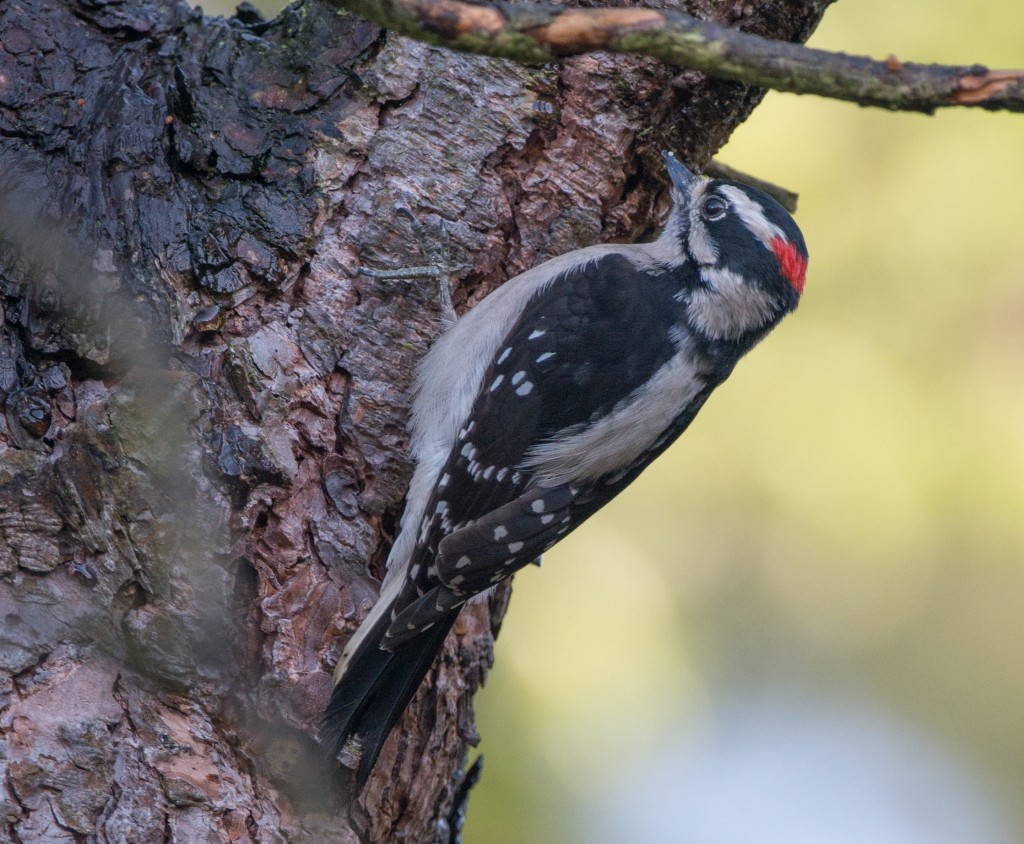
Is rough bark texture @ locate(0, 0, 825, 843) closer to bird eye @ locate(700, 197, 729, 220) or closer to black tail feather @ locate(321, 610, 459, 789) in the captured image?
black tail feather @ locate(321, 610, 459, 789)

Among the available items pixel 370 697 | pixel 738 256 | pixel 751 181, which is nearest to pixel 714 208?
pixel 738 256

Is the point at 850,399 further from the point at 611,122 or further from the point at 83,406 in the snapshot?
the point at 83,406

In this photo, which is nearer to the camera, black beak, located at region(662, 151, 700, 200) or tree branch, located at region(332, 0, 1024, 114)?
tree branch, located at region(332, 0, 1024, 114)

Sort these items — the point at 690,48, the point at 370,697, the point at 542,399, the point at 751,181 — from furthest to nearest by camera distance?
the point at 751,181
the point at 542,399
the point at 370,697
the point at 690,48

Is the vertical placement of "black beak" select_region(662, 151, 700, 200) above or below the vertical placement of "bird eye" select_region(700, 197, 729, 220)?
below

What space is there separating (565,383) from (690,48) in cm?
142

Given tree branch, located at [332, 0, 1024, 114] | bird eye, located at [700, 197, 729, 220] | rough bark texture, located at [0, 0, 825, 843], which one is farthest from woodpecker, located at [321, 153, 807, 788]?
tree branch, located at [332, 0, 1024, 114]

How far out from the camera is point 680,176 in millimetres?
2939

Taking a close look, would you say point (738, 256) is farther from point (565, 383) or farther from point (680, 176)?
point (565, 383)

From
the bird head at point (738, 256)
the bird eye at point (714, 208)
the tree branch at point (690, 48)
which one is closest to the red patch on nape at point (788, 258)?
the bird head at point (738, 256)

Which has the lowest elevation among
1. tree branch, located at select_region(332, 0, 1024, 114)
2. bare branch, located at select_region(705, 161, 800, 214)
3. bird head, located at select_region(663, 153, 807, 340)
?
tree branch, located at select_region(332, 0, 1024, 114)

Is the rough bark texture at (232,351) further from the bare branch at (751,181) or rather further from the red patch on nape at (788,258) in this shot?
the bare branch at (751,181)

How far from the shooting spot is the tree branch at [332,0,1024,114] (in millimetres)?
1493

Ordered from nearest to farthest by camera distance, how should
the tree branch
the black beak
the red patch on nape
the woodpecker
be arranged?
the tree branch
the woodpecker
the black beak
the red patch on nape
